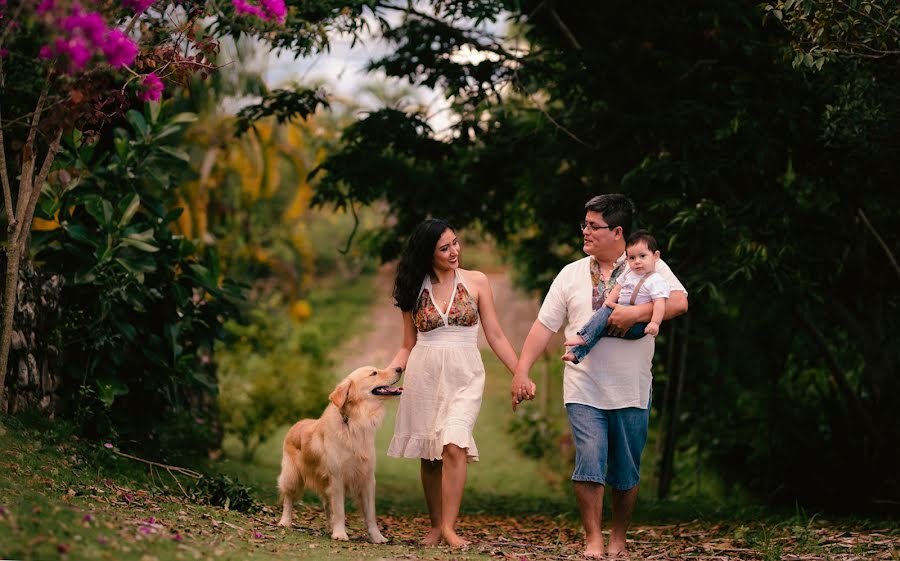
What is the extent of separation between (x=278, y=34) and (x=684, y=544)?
4.63 m

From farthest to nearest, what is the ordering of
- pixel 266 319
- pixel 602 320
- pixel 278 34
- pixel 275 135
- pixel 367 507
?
pixel 275 135 → pixel 266 319 → pixel 278 34 → pixel 367 507 → pixel 602 320

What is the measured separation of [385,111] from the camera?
9688 millimetres

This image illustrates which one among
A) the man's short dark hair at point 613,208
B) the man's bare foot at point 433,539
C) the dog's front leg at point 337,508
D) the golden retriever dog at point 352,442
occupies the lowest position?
the man's bare foot at point 433,539

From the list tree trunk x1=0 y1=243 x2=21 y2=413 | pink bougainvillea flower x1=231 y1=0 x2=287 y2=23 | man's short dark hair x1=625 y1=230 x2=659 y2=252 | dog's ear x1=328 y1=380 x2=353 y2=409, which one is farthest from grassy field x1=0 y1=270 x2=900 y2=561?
pink bougainvillea flower x1=231 y1=0 x2=287 y2=23

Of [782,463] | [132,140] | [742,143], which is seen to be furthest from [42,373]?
[782,463]

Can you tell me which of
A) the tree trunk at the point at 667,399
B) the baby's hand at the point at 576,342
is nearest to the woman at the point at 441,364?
the baby's hand at the point at 576,342

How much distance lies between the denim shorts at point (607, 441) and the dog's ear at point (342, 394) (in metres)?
1.35

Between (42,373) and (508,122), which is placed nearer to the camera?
(42,373)

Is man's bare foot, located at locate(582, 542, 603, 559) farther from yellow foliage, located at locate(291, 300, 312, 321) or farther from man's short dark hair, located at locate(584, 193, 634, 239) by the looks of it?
yellow foliage, located at locate(291, 300, 312, 321)

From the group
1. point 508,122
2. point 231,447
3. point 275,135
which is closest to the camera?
point 508,122

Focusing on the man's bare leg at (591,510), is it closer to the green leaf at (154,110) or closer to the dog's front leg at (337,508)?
the dog's front leg at (337,508)

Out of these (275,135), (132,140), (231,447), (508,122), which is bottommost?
(231,447)

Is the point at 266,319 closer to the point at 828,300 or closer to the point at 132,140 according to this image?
the point at 132,140

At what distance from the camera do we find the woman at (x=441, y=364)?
6379mm
